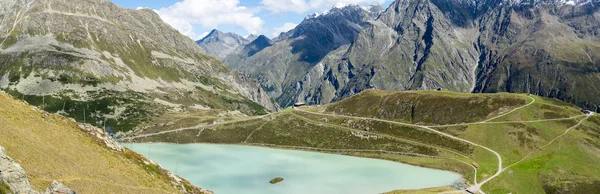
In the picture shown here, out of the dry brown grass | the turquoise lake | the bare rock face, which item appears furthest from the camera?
the turquoise lake

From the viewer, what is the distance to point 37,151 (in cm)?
4141

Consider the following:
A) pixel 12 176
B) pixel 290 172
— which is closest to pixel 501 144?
pixel 290 172

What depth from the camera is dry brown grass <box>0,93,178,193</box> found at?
127ft

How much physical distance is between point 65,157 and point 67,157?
411 mm

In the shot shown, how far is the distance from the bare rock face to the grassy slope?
451 cm

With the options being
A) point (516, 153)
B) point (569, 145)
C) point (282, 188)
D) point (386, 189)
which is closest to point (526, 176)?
point (516, 153)

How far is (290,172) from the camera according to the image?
134 m

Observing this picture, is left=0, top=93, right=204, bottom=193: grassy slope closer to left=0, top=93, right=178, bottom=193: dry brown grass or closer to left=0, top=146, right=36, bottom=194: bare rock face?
left=0, top=93, right=178, bottom=193: dry brown grass

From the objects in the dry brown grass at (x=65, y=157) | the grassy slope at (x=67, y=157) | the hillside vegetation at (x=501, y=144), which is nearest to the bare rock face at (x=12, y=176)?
the dry brown grass at (x=65, y=157)

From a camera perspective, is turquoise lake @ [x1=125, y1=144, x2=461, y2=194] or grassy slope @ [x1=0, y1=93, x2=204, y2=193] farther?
turquoise lake @ [x1=125, y1=144, x2=461, y2=194]

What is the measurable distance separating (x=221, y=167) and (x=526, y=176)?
103603mm

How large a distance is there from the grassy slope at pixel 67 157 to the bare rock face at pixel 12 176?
4511 mm

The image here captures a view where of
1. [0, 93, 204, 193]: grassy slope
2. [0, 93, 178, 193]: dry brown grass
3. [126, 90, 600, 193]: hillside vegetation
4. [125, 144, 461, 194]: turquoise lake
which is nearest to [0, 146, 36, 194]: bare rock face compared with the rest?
[0, 93, 178, 193]: dry brown grass

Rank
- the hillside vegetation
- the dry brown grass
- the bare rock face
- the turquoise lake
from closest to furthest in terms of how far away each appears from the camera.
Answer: the bare rock face → the dry brown grass → the turquoise lake → the hillside vegetation
